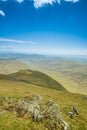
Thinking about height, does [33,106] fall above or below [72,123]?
above

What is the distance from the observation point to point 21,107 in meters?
42.8

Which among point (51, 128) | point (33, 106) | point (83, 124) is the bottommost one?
point (83, 124)

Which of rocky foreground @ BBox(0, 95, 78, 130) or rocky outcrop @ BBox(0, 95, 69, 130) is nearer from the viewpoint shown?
rocky foreground @ BBox(0, 95, 78, 130)

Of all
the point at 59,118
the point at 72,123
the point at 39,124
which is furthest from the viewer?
the point at 72,123

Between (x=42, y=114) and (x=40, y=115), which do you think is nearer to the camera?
(x=40, y=115)

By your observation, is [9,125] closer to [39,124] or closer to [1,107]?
[39,124]

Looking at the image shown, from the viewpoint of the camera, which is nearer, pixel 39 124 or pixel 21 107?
pixel 39 124

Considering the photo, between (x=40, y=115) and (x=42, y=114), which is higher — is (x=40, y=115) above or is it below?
above

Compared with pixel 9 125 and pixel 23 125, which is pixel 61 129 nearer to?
pixel 23 125

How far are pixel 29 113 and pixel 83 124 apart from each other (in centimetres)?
1514

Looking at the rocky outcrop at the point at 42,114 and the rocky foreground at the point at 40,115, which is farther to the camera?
the rocky outcrop at the point at 42,114

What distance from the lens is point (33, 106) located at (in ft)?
142

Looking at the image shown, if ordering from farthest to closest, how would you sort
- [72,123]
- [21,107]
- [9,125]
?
[72,123] → [21,107] → [9,125]

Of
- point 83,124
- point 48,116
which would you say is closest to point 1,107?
point 48,116
